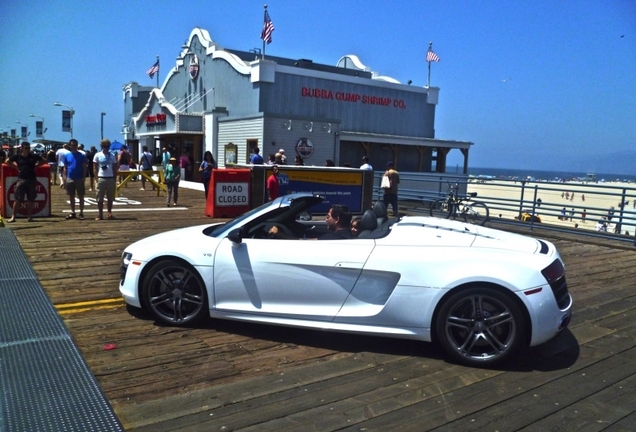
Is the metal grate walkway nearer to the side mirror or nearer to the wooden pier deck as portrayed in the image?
the wooden pier deck

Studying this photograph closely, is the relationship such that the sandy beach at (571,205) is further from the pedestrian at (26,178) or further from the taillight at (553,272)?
the pedestrian at (26,178)

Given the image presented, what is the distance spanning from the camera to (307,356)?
15.1ft

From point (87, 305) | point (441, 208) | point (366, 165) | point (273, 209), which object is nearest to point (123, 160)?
point (366, 165)

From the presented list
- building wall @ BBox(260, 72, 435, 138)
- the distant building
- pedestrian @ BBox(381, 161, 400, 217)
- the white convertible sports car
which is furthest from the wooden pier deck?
building wall @ BBox(260, 72, 435, 138)

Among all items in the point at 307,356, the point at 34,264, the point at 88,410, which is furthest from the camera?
the point at 34,264

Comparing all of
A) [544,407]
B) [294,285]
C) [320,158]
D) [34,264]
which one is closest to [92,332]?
[294,285]

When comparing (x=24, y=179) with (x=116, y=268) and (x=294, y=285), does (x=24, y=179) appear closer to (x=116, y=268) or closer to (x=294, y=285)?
(x=116, y=268)

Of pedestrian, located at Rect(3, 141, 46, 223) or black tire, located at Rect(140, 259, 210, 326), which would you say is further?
pedestrian, located at Rect(3, 141, 46, 223)

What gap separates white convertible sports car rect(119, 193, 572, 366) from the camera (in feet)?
14.3

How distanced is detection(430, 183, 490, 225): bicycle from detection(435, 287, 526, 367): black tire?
31.9 feet

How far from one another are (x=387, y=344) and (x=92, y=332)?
269 centimetres

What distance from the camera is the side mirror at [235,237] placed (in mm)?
4961

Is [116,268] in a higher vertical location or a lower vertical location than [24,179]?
lower

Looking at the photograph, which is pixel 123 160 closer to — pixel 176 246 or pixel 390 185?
pixel 390 185
